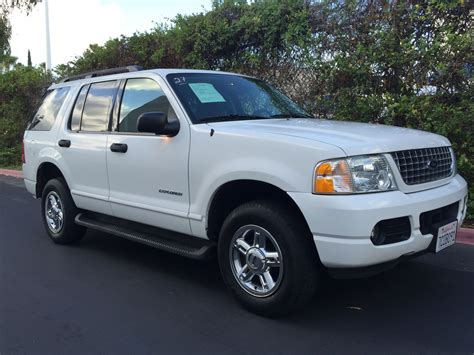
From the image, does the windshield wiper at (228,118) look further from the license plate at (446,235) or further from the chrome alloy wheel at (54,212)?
the chrome alloy wheel at (54,212)

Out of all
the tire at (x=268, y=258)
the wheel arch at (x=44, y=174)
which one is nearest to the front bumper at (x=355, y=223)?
the tire at (x=268, y=258)

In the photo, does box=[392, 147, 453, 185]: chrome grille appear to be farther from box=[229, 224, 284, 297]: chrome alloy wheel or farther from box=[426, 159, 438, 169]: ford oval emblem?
box=[229, 224, 284, 297]: chrome alloy wheel

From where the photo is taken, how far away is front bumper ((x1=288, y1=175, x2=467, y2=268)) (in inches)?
122

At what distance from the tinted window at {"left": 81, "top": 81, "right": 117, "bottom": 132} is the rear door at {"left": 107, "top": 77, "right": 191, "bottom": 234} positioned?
19cm

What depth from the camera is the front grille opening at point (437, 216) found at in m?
3.40

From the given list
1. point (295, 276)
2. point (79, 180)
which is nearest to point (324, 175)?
point (295, 276)

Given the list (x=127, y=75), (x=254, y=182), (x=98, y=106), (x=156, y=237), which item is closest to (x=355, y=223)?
(x=254, y=182)

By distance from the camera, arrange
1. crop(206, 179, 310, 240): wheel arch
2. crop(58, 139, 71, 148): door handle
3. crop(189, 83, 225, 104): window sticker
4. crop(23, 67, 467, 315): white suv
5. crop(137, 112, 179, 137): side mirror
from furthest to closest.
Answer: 1. crop(58, 139, 71, 148): door handle
2. crop(189, 83, 225, 104): window sticker
3. crop(137, 112, 179, 137): side mirror
4. crop(206, 179, 310, 240): wheel arch
5. crop(23, 67, 467, 315): white suv

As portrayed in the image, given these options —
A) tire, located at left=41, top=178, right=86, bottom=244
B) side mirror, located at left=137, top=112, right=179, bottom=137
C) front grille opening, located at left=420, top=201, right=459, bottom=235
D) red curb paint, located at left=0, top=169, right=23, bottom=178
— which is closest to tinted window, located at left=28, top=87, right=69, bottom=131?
tire, located at left=41, top=178, right=86, bottom=244

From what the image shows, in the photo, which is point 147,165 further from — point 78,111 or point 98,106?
point 78,111

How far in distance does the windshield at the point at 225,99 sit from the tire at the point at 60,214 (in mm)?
2067

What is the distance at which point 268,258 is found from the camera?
357 cm

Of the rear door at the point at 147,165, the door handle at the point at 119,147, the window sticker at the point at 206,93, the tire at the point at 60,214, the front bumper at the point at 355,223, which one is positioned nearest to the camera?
the front bumper at the point at 355,223

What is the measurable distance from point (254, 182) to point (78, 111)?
2.71 meters
